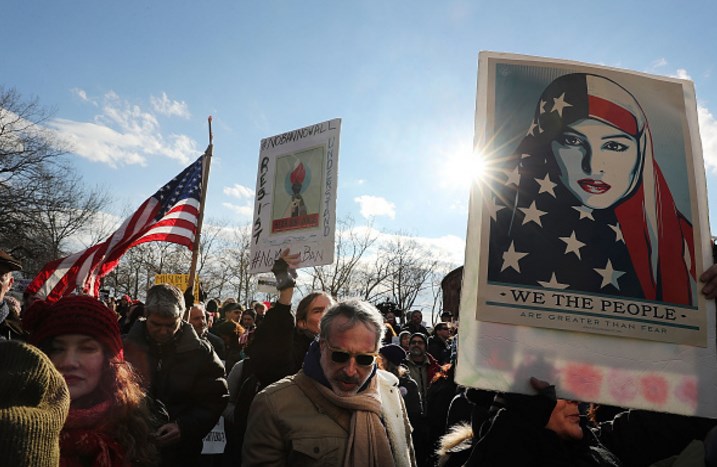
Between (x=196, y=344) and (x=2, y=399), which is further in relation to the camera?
(x=196, y=344)

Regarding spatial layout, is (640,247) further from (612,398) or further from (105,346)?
(105,346)

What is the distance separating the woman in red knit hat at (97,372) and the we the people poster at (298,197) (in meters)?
2.24

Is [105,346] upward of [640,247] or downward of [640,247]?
downward

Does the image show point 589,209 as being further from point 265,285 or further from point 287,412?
point 265,285

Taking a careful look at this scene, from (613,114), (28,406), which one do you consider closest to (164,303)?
(28,406)

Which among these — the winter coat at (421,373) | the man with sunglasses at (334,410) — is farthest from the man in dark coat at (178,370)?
the winter coat at (421,373)

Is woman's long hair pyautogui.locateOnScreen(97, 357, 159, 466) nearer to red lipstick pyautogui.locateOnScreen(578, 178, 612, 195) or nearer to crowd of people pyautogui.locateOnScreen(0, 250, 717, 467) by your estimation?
crowd of people pyautogui.locateOnScreen(0, 250, 717, 467)

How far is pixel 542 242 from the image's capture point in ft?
6.27

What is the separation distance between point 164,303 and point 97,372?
1443mm

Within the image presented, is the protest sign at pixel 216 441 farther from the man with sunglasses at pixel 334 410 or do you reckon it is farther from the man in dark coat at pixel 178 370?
the man with sunglasses at pixel 334 410

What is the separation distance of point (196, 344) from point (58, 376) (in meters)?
2.50

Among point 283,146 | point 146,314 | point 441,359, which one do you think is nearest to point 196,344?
point 146,314

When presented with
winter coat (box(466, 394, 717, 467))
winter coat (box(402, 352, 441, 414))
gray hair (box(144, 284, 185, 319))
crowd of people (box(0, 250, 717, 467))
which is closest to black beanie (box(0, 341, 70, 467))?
crowd of people (box(0, 250, 717, 467))

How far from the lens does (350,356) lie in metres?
2.41
